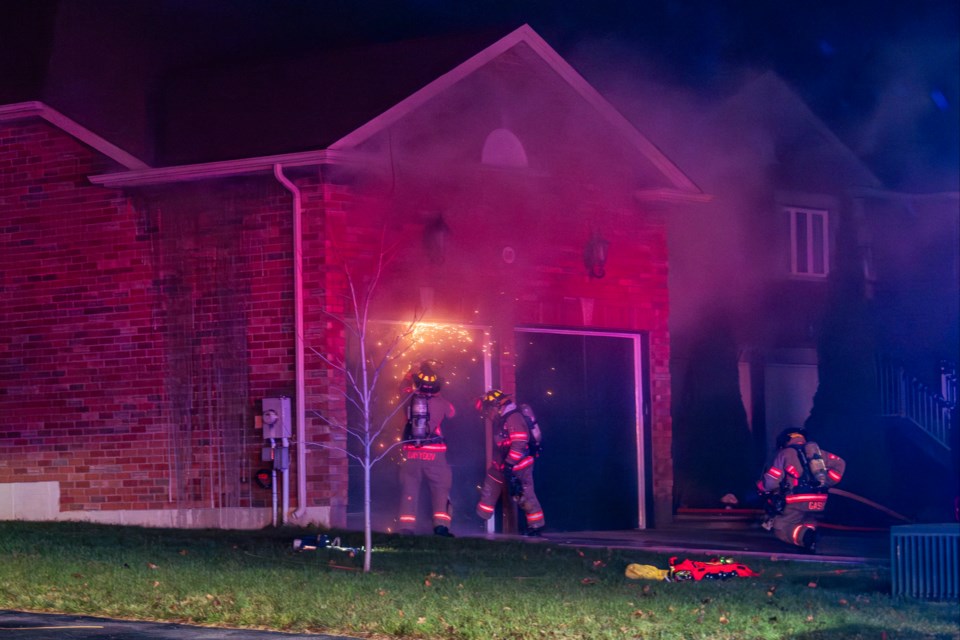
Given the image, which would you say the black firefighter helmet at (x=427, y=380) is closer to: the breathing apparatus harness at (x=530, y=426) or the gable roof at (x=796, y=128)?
the breathing apparatus harness at (x=530, y=426)

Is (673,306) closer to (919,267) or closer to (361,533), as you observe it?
(919,267)

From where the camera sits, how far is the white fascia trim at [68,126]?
48.7 feet

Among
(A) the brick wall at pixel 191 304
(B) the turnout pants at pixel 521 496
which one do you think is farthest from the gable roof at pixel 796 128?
(B) the turnout pants at pixel 521 496

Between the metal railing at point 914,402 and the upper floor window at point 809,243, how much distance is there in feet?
7.04

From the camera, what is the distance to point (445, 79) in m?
14.8

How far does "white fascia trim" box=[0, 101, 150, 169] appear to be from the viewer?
14836 mm

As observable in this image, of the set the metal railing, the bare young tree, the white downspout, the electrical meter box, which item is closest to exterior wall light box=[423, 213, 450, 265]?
the bare young tree

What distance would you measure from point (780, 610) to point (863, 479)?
31.4 feet

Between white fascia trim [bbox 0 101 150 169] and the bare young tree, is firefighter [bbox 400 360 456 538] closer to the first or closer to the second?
the bare young tree

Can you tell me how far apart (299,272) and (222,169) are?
1.25m

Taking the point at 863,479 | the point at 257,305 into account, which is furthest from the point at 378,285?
the point at 863,479

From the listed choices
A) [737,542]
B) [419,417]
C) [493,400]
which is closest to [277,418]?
[419,417]

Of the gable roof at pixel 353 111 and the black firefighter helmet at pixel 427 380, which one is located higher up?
the gable roof at pixel 353 111

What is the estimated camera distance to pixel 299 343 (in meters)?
14.3
